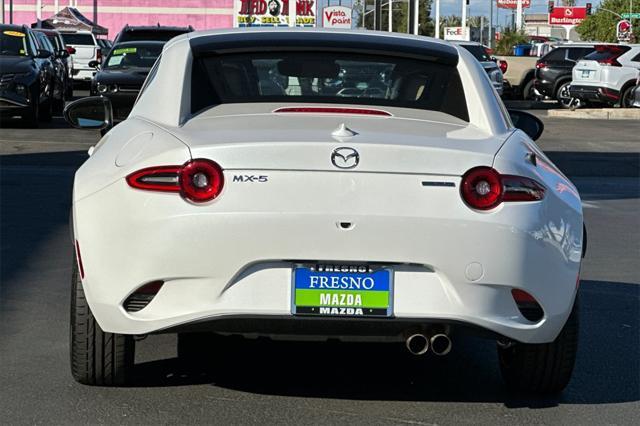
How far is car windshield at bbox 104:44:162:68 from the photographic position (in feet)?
75.8

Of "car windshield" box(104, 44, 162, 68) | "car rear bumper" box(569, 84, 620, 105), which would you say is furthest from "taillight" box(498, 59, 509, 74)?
"car windshield" box(104, 44, 162, 68)

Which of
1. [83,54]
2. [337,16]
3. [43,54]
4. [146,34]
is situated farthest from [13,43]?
[337,16]

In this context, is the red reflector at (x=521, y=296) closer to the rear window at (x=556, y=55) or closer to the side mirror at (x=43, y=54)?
the side mirror at (x=43, y=54)

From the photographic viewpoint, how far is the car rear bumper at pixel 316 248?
4.93 meters

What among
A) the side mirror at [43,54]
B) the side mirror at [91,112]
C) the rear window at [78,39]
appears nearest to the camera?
the side mirror at [91,112]

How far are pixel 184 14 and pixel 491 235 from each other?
279 ft

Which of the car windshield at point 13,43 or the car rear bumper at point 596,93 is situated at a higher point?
the car windshield at point 13,43

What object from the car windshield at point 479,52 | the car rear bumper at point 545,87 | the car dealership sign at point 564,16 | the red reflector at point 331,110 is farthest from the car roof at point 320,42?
the car dealership sign at point 564,16

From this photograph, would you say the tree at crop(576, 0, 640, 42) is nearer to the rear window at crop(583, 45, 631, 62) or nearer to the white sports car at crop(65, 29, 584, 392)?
the rear window at crop(583, 45, 631, 62)

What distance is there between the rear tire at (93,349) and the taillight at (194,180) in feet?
A: 2.21

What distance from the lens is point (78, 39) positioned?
4525 cm

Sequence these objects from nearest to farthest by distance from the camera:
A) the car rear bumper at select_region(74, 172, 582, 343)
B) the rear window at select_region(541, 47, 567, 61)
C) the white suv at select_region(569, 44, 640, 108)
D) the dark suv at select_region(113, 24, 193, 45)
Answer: the car rear bumper at select_region(74, 172, 582, 343) < the dark suv at select_region(113, 24, 193, 45) < the white suv at select_region(569, 44, 640, 108) < the rear window at select_region(541, 47, 567, 61)

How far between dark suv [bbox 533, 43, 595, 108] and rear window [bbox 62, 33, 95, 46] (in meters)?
15.1

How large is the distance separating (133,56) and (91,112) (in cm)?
1652
